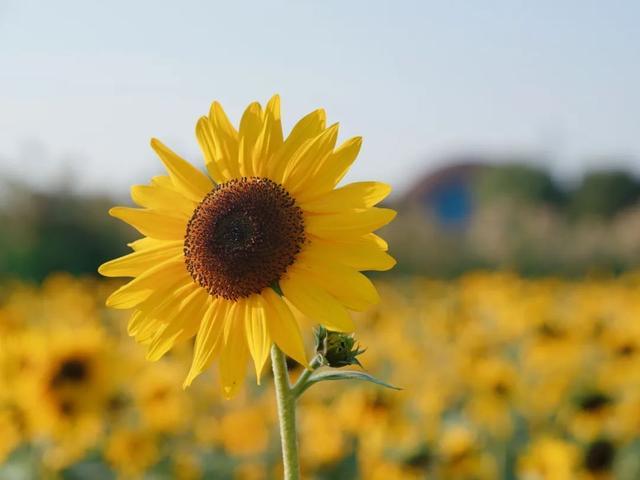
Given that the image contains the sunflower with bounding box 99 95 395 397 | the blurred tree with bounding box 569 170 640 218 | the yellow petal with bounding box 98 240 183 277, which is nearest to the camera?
the sunflower with bounding box 99 95 395 397

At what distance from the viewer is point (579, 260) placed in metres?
23.4

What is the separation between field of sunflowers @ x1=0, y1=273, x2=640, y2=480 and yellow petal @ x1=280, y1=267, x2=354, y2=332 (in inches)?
Result: 123

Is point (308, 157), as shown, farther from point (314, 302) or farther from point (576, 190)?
point (576, 190)

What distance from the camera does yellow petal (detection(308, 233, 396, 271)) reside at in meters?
1.69

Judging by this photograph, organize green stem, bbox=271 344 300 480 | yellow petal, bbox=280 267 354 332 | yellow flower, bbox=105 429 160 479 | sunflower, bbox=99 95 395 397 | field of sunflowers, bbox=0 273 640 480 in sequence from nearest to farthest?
green stem, bbox=271 344 300 480 < yellow petal, bbox=280 267 354 332 < sunflower, bbox=99 95 395 397 < field of sunflowers, bbox=0 273 640 480 < yellow flower, bbox=105 429 160 479

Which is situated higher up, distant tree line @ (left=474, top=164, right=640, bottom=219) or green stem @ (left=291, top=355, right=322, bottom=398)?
green stem @ (left=291, top=355, right=322, bottom=398)

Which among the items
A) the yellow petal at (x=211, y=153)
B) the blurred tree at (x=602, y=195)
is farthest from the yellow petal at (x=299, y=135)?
the blurred tree at (x=602, y=195)

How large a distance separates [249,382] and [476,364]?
193cm

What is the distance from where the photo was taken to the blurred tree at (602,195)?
41.5 meters

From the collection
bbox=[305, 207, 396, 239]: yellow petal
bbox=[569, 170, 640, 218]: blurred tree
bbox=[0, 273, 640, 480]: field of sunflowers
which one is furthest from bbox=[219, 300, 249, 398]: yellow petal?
bbox=[569, 170, 640, 218]: blurred tree

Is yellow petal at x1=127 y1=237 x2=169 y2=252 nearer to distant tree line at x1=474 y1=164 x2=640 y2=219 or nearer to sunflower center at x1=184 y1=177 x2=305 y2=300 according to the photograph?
sunflower center at x1=184 y1=177 x2=305 y2=300

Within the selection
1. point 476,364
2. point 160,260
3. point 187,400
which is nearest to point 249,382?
point 187,400

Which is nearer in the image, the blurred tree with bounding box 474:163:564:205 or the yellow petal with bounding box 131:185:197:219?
the yellow petal with bounding box 131:185:197:219

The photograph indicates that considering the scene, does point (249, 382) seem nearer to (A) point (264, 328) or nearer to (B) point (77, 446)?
(B) point (77, 446)
